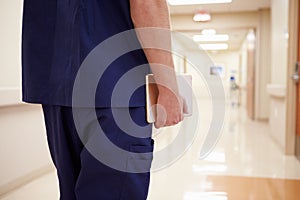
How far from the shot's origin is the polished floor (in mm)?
2379

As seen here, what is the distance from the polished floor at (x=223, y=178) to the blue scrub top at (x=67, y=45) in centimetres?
97

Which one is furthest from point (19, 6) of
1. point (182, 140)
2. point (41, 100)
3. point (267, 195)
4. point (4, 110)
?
point (182, 140)

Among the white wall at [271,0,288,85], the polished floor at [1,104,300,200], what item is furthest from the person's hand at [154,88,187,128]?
the white wall at [271,0,288,85]

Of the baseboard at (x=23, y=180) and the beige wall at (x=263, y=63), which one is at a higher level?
the beige wall at (x=263, y=63)

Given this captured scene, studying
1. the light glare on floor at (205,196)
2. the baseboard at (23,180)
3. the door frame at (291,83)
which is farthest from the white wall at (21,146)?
the door frame at (291,83)

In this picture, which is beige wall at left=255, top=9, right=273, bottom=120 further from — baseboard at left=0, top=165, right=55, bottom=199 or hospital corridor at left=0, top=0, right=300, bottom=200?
baseboard at left=0, top=165, right=55, bottom=199

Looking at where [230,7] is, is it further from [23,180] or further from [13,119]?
[23,180]

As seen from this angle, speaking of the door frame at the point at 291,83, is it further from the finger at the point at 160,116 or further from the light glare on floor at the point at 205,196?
the finger at the point at 160,116

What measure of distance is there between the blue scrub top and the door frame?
10.8ft

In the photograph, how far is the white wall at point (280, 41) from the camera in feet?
12.9

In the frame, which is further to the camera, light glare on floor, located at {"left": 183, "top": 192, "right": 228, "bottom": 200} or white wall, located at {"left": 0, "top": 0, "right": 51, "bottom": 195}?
white wall, located at {"left": 0, "top": 0, "right": 51, "bottom": 195}

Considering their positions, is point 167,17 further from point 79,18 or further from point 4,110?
point 4,110

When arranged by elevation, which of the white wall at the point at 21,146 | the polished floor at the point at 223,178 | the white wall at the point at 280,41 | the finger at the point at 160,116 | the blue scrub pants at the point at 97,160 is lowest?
the polished floor at the point at 223,178

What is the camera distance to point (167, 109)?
2.71 ft
